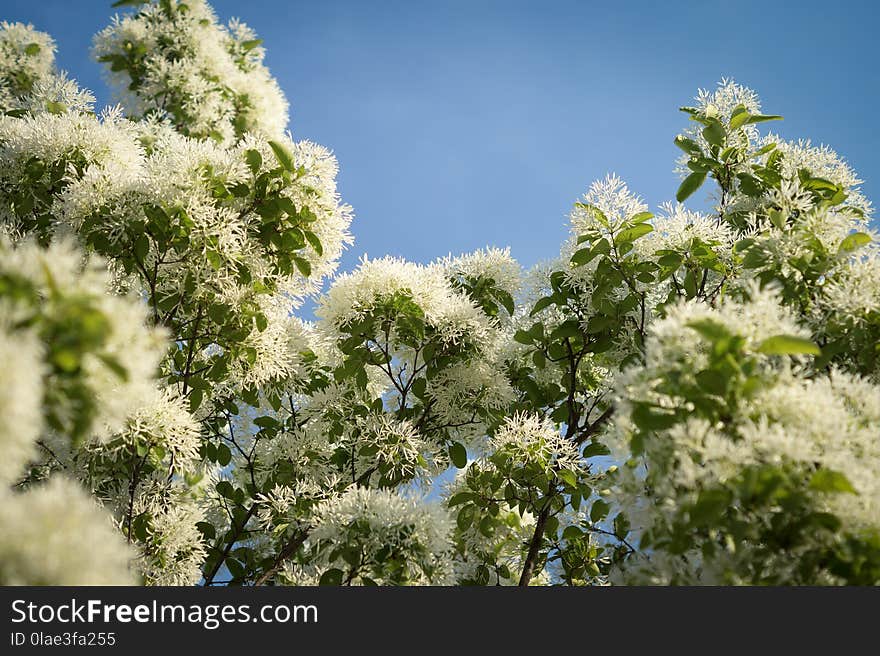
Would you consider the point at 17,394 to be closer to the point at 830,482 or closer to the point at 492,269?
the point at 830,482

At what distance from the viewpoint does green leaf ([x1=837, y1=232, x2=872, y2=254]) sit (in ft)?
7.49

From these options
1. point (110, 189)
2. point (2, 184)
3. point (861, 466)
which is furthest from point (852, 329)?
point (2, 184)

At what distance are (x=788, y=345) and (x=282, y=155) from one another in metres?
1.93

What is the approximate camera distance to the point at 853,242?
231 centimetres

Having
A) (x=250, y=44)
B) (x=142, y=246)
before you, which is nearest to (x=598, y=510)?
(x=142, y=246)

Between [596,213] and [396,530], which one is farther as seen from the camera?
[596,213]

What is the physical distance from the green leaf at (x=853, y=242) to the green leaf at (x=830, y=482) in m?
1.09

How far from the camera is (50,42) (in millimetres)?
5613

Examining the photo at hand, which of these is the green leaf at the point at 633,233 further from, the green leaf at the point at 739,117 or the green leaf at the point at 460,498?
the green leaf at the point at 460,498

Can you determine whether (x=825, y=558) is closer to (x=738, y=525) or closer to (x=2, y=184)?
(x=738, y=525)

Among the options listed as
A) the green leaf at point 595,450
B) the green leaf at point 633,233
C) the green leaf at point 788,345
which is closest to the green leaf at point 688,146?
the green leaf at point 633,233

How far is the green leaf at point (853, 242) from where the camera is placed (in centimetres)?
228

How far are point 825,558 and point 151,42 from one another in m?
5.27

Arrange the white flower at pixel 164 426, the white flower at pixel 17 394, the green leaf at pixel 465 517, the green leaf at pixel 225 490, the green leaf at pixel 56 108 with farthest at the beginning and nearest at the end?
the green leaf at pixel 56 108
the green leaf at pixel 225 490
the green leaf at pixel 465 517
the white flower at pixel 164 426
the white flower at pixel 17 394
